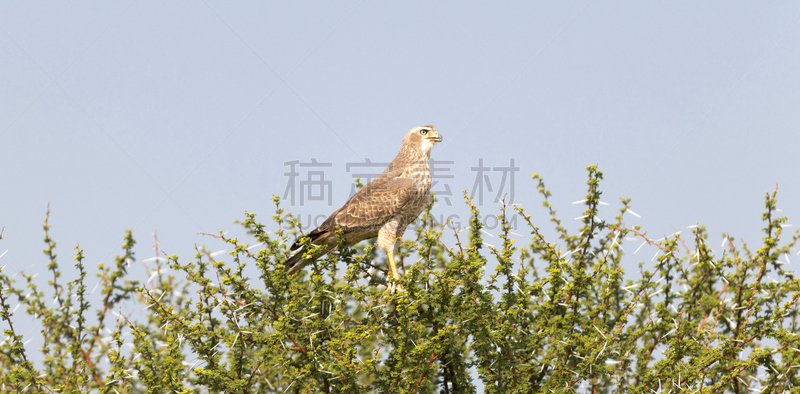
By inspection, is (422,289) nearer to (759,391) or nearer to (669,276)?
(669,276)

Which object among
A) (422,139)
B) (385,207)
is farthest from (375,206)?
(422,139)

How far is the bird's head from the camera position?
27.8 ft

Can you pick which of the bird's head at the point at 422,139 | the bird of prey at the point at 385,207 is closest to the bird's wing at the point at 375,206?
the bird of prey at the point at 385,207

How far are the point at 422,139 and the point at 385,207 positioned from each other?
125cm

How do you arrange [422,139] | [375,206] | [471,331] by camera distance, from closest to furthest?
[471,331]
[375,206]
[422,139]

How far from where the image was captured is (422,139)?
8539mm

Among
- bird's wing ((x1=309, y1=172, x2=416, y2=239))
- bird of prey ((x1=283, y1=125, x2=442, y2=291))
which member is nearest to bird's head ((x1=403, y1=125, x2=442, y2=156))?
bird of prey ((x1=283, y1=125, x2=442, y2=291))

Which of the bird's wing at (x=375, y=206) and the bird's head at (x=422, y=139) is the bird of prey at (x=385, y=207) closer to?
the bird's wing at (x=375, y=206)

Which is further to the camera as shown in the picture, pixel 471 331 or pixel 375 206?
pixel 375 206

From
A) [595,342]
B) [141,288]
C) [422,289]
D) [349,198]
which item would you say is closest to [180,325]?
[141,288]

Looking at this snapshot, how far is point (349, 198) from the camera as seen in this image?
812cm

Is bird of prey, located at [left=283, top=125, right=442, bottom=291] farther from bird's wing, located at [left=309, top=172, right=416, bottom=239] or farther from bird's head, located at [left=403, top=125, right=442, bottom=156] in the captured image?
bird's head, located at [left=403, top=125, right=442, bottom=156]

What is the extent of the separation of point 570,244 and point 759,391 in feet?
5.56

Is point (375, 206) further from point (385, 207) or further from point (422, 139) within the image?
point (422, 139)
